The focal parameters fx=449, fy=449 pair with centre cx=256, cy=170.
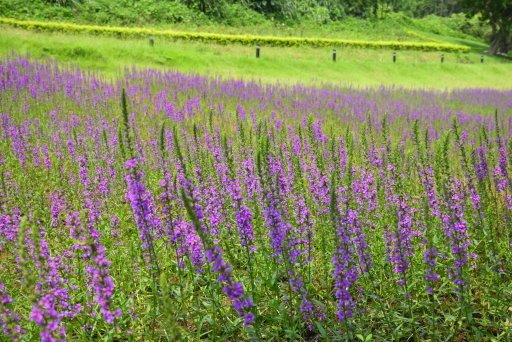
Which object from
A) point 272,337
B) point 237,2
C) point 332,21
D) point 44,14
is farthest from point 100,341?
point 332,21

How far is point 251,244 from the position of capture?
2990 millimetres

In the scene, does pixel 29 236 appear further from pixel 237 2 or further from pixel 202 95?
pixel 237 2

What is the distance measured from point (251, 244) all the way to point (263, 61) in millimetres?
22016

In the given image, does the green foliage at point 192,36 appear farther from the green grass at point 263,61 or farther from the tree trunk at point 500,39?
the tree trunk at point 500,39

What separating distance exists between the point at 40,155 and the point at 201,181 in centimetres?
400

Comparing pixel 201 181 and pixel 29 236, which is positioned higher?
pixel 201 181

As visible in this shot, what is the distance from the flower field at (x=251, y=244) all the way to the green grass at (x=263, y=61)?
11634mm

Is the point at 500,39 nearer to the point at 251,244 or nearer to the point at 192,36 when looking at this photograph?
the point at 192,36

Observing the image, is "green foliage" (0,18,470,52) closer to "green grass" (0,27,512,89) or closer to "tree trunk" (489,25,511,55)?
"green grass" (0,27,512,89)

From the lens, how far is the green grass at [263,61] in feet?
60.5

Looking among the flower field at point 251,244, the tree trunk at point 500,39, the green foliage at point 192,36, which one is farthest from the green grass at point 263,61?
the tree trunk at point 500,39

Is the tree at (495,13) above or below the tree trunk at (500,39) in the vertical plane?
above

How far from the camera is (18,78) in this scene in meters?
10.9

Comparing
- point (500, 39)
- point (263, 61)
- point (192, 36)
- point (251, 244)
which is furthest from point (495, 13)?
point (251, 244)
